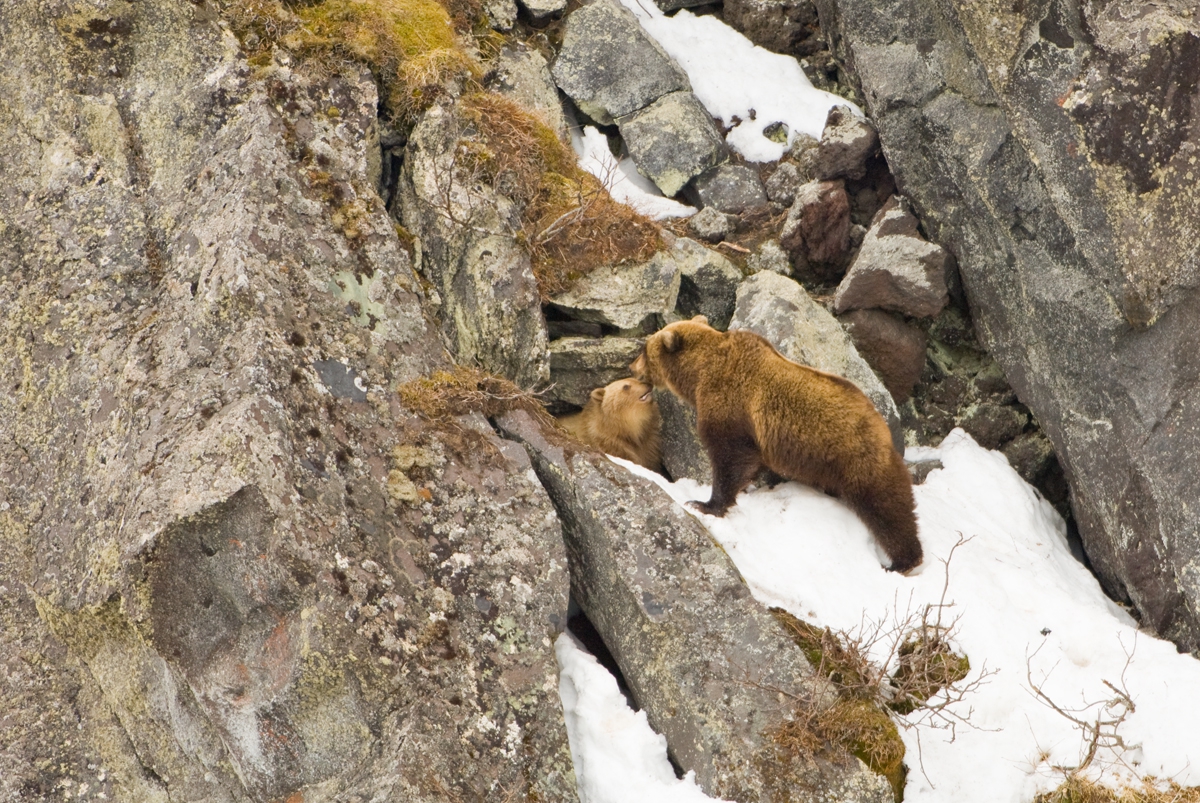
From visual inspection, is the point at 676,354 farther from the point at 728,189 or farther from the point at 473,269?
the point at 728,189

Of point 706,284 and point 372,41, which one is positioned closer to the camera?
point 372,41

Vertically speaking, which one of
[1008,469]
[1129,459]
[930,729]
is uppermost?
[1129,459]

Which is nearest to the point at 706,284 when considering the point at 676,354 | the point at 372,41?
the point at 676,354

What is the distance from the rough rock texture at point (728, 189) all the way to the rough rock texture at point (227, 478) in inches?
159

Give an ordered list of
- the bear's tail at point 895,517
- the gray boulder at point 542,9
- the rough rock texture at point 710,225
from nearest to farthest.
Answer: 1. the bear's tail at point 895,517
2. the rough rock texture at point 710,225
3. the gray boulder at point 542,9

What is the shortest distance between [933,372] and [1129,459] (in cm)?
231

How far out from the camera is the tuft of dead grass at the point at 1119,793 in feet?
20.7

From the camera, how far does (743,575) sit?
7.53m

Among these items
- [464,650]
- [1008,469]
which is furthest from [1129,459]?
[464,650]

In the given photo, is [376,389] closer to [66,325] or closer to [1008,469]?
[66,325]

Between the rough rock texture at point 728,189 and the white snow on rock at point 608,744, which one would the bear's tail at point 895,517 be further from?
the rough rock texture at point 728,189

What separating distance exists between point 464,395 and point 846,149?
16.9 ft

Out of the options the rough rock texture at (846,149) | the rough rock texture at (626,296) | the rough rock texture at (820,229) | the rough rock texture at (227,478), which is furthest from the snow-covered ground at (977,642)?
the rough rock texture at (846,149)

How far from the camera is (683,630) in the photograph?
687 cm
